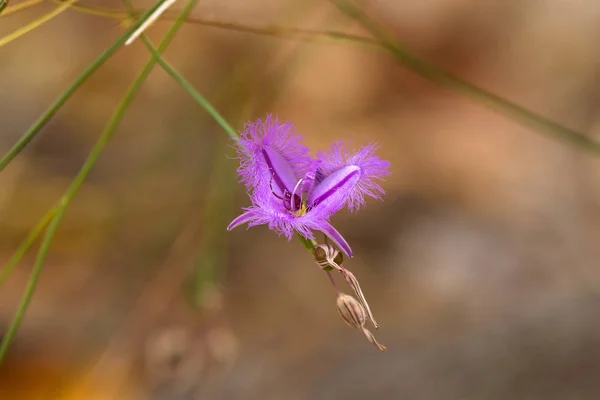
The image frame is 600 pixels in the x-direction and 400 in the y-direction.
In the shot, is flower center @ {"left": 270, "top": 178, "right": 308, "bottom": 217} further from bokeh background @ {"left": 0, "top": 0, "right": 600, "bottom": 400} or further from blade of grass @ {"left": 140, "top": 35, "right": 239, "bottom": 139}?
bokeh background @ {"left": 0, "top": 0, "right": 600, "bottom": 400}

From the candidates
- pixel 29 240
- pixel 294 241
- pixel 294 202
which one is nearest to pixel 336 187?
pixel 294 202

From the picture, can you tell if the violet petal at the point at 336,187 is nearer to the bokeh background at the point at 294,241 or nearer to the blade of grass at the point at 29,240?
the blade of grass at the point at 29,240

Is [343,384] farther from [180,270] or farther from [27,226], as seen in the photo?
[27,226]

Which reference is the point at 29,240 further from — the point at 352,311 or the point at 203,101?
the point at 352,311

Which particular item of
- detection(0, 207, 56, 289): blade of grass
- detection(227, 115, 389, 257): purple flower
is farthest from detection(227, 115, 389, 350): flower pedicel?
detection(0, 207, 56, 289): blade of grass

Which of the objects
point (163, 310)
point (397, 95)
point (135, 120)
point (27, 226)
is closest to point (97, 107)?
point (135, 120)

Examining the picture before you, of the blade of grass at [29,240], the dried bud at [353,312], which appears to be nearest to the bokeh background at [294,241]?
the blade of grass at [29,240]

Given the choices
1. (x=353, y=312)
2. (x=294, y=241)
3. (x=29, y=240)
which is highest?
(x=294, y=241)
